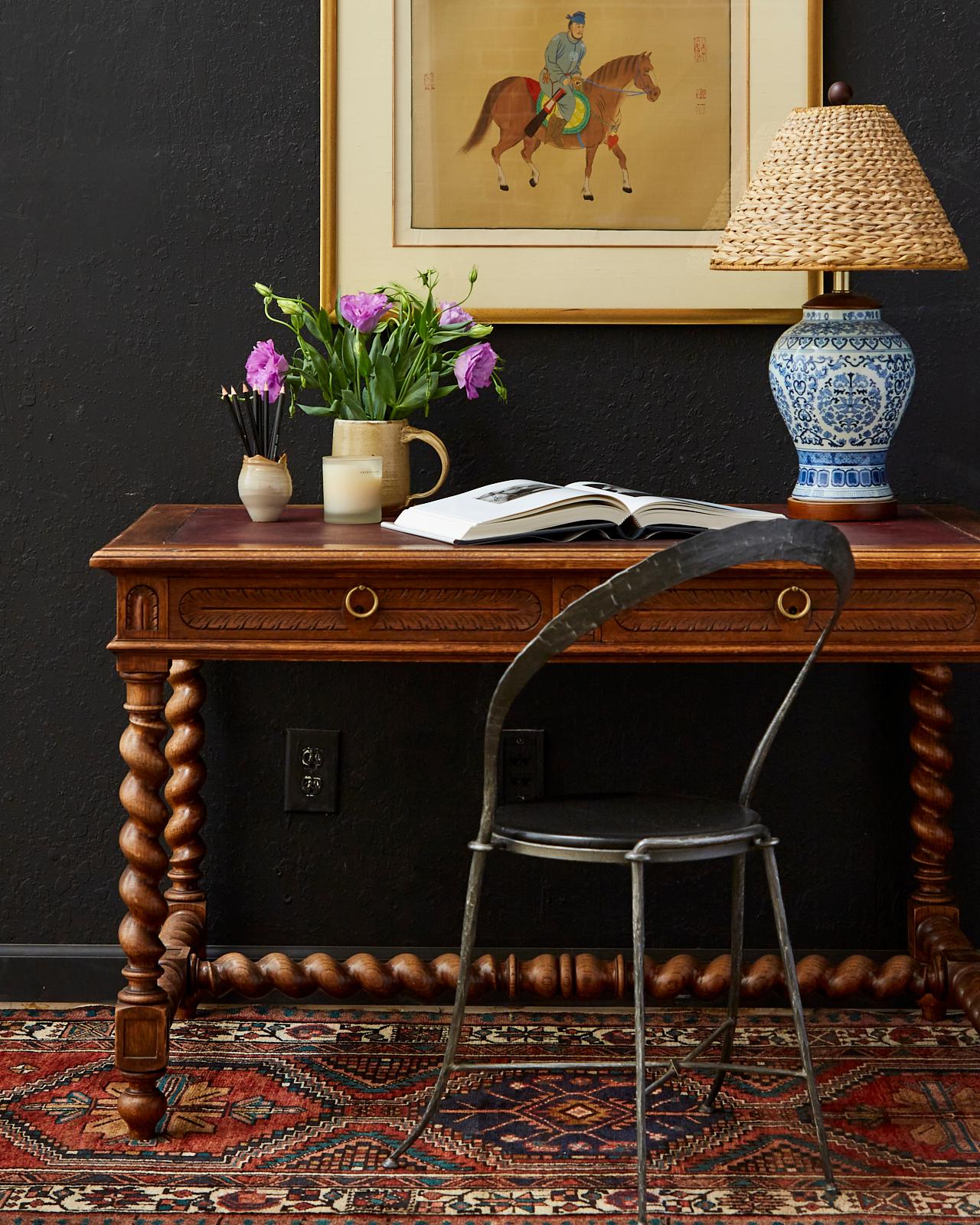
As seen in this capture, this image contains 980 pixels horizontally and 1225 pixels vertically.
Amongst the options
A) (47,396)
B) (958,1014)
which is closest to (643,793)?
(958,1014)

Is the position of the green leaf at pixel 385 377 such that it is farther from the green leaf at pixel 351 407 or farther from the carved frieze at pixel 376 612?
the carved frieze at pixel 376 612

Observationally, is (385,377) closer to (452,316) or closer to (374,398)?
(374,398)

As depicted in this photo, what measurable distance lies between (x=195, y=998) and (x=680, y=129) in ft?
5.38

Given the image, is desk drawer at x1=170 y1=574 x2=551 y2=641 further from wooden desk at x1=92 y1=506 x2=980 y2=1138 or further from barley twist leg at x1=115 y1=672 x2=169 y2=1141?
barley twist leg at x1=115 y1=672 x2=169 y2=1141

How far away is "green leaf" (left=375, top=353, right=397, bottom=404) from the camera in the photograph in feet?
7.06

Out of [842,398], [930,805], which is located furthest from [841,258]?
[930,805]

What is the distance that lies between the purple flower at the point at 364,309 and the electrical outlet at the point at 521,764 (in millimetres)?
730

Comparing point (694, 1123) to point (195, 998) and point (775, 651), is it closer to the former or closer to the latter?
point (775, 651)

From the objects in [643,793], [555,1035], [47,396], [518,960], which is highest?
[47,396]

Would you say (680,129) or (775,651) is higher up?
(680,129)

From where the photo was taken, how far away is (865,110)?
2.01 m

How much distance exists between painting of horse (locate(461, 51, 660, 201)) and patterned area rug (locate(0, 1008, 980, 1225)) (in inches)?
56.2

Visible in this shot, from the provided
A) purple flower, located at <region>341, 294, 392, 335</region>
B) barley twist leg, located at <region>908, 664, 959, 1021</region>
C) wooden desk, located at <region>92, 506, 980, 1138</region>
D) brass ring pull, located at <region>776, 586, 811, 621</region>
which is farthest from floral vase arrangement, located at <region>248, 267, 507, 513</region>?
barley twist leg, located at <region>908, 664, 959, 1021</region>

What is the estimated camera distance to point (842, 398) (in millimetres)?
2016
